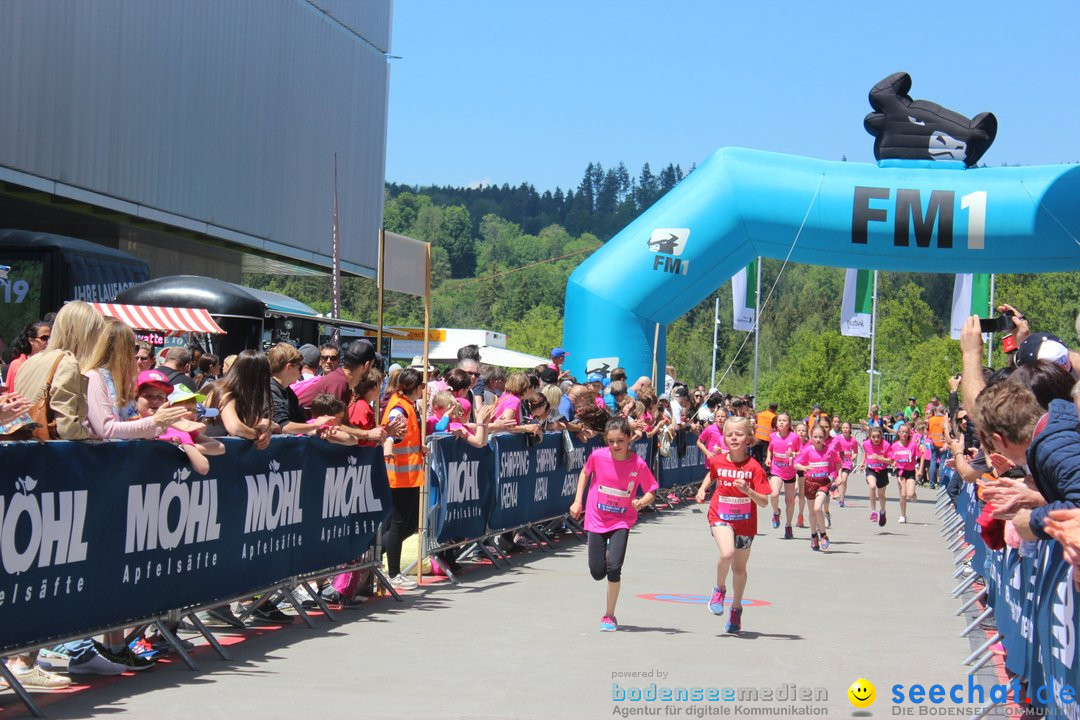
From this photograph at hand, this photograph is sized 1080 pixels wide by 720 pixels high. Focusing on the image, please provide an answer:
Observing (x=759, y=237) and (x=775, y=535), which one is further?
(x=759, y=237)

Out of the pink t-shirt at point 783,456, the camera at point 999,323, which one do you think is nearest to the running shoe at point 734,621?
the camera at point 999,323

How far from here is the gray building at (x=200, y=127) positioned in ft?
73.7

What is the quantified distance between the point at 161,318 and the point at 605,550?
8741mm

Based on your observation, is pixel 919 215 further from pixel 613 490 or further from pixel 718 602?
pixel 613 490

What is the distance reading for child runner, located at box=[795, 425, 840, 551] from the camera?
663 inches

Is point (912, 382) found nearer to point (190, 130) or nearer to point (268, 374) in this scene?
point (190, 130)

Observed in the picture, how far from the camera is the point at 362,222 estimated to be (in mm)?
37312

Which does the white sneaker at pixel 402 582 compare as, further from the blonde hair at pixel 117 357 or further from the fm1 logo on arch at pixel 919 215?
the fm1 logo on arch at pixel 919 215

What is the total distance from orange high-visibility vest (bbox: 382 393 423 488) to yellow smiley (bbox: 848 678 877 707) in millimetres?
4738

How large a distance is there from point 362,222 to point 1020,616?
1250 inches

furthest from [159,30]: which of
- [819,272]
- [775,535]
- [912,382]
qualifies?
[819,272]

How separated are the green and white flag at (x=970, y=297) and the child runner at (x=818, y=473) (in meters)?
14.1

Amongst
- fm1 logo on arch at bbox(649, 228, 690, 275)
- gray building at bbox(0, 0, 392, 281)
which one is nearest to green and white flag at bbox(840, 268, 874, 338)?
gray building at bbox(0, 0, 392, 281)

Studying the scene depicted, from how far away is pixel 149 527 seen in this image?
24.1ft
